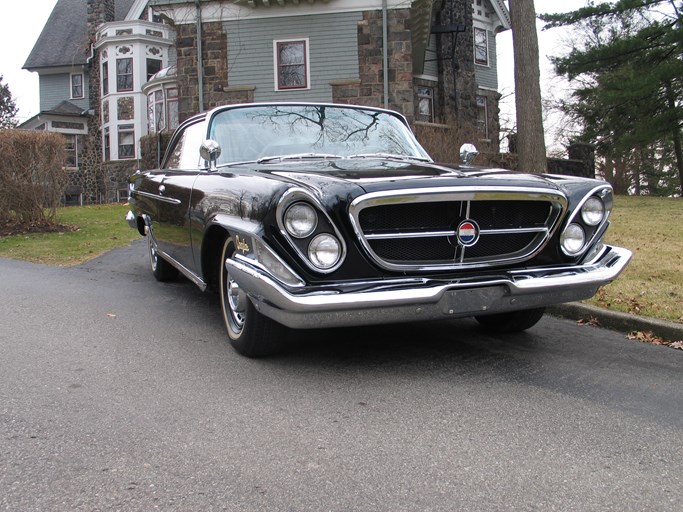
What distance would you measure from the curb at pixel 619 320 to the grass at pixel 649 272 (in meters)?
0.20

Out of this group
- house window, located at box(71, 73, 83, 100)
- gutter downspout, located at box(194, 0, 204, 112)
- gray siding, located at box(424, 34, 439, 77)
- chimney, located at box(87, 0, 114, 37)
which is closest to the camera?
gutter downspout, located at box(194, 0, 204, 112)

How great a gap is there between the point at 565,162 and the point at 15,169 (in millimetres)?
16790

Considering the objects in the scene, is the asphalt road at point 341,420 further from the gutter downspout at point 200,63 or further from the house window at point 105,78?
the house window at point 105,78

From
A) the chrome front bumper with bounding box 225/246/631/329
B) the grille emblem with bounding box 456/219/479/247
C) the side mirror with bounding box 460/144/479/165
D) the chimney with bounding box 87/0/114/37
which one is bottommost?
the chrome front bumper with bounding box 225/246/631/329

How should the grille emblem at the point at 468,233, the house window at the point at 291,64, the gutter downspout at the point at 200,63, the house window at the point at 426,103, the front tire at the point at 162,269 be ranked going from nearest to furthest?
the grille emblem at the point at 468,233, the front tire at the point at 162,269, the gutter downspout at the point at 200,63, the house window at the point at 291,64, the house window at the point at 426,103

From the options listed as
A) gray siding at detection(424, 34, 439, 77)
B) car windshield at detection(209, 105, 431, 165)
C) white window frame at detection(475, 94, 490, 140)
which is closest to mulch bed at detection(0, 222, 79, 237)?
car windshield at detection(209, 105, 431, 165)

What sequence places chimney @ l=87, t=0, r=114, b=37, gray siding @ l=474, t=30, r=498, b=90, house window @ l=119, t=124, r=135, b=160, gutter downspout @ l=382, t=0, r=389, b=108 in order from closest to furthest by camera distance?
gutter downspout @ l=382, t=0, r=389, b=108 → gray siding @ l=474, t=30, r=498, b=90 → house window @ l=119, t=124, r=135, b=160 → chimney @ l=87, t=0, r=114, b=37

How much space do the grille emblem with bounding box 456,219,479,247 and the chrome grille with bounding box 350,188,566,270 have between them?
2 centimetres

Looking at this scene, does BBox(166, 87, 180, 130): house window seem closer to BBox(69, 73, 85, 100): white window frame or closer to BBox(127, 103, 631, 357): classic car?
BBox(69, 73, 85, 100): white window frame

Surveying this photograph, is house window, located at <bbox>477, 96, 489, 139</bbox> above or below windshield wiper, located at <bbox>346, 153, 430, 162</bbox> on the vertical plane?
above

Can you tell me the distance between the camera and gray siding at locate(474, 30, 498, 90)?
2602 cm

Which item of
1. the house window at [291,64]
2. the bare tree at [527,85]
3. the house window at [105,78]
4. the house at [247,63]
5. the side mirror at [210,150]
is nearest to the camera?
the side mirror at [210,150]

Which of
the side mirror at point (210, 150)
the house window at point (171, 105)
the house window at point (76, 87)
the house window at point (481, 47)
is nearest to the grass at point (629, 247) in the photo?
the side mirror at point (210, 150)

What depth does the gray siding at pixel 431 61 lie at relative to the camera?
22.7 metres
